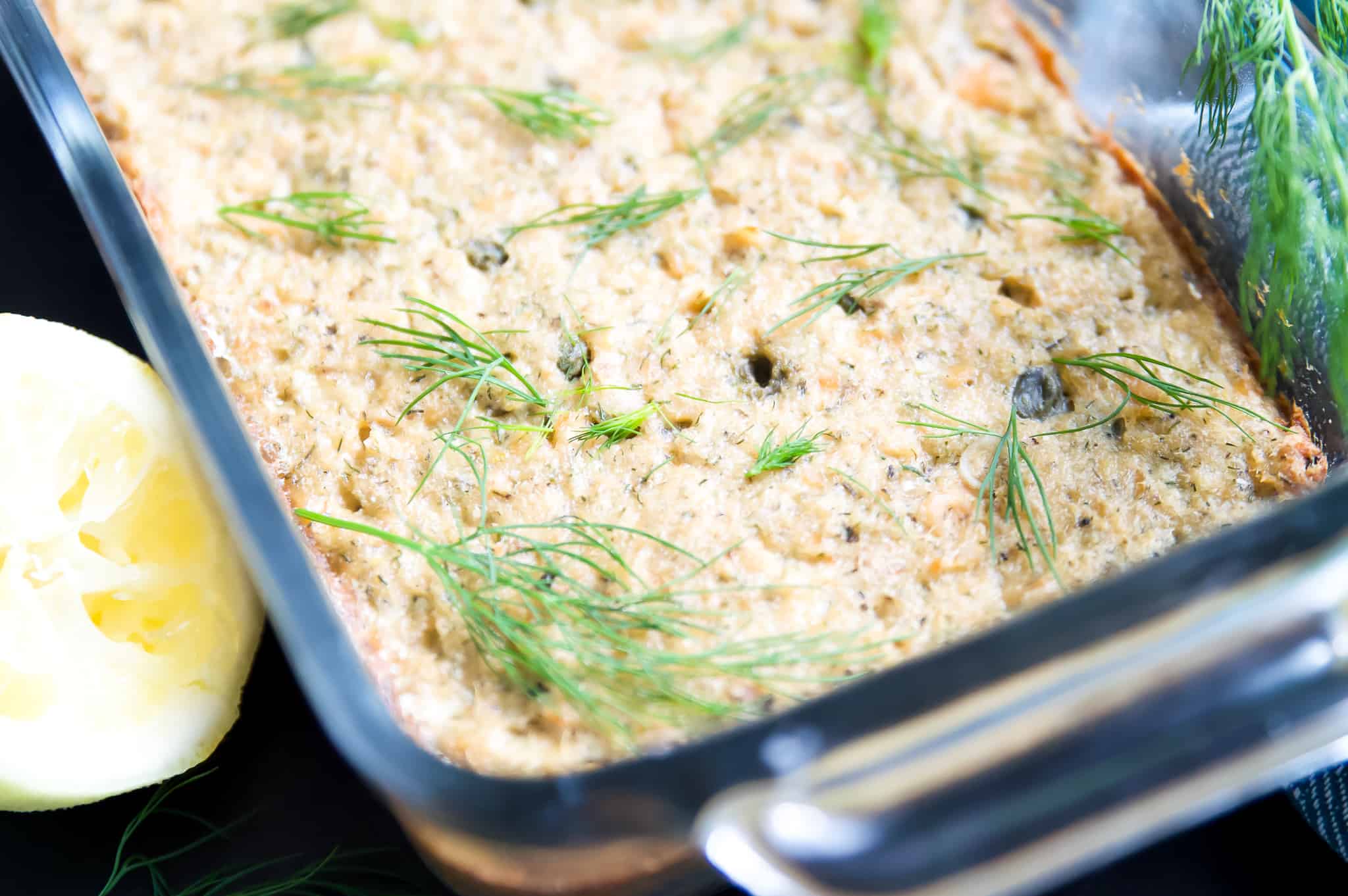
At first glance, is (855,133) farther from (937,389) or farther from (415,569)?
(415,569)

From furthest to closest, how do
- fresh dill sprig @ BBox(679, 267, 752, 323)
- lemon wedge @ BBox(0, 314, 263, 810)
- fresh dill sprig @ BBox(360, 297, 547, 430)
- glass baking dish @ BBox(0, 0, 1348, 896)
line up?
1. fresh dill sprig @ BBox(679, 267, 752, 323)
2. fresh dill sprig @ BBox(360, 297, 547, 430)
3. lemon wedge @ BBox(0, 314, 263, 810)
4. glass baking dish @ BBox(0, 0, 1348, 896)

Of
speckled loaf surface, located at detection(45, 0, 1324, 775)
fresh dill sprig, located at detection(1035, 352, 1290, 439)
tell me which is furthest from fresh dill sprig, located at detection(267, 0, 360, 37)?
fresh dill sprig, located at detection(1035, 352, 1290, 439)

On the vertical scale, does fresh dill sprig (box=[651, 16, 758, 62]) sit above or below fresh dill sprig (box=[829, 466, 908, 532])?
above

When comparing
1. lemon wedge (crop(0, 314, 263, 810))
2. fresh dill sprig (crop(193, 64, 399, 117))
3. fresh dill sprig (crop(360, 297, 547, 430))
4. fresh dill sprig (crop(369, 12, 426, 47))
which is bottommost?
lemon wedge (crop(0, 314, 263, 810))

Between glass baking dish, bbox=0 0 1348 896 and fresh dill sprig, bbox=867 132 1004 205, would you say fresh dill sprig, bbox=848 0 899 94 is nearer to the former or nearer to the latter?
fresh dill sprig, bbox=867 132 1004 205

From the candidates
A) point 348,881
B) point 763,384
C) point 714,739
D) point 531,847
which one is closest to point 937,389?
point 763,384

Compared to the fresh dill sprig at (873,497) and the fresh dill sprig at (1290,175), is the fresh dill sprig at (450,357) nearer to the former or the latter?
the fresh dill sprig at (873,497)

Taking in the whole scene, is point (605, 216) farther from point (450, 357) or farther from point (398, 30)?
point (398, 30)

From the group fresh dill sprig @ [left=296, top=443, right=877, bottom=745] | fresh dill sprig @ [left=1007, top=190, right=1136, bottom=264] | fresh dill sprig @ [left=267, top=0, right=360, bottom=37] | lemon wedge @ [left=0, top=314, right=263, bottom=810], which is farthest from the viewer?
fresh dill sprig @ [left=267, top=0, right=360, bottom=37]
